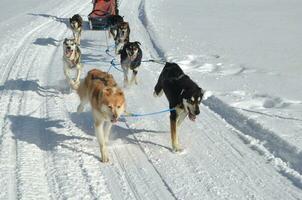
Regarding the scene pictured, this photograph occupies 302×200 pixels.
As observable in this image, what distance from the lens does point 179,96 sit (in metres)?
5.00

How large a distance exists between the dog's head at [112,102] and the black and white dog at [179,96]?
2.32 ft

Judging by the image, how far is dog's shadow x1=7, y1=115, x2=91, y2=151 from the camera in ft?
17.1

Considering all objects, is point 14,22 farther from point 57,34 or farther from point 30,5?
point 30,5

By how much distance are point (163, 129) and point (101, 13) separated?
7.97 metres

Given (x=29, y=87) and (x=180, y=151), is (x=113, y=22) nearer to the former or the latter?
(x=29, y=87)

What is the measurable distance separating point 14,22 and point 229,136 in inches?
419

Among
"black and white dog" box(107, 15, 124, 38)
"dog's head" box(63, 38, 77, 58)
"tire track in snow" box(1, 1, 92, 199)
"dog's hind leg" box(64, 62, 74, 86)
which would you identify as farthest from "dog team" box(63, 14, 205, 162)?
"black and white dog" box(107, 15, 124, 38)

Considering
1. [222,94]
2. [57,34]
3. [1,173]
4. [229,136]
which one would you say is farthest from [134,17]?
[1,173]

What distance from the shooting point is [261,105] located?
21.0ft

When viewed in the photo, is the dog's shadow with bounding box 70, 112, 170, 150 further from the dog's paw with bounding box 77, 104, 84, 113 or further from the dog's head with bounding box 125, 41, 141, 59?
the dog's head with bounding box 125, 41, 141, 59

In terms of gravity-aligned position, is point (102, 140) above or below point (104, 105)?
below

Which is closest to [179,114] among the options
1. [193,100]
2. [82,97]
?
[193,100]

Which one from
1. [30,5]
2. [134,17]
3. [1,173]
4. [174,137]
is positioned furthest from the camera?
[30,5]

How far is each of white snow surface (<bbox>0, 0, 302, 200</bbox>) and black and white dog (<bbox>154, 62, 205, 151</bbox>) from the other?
331mm
